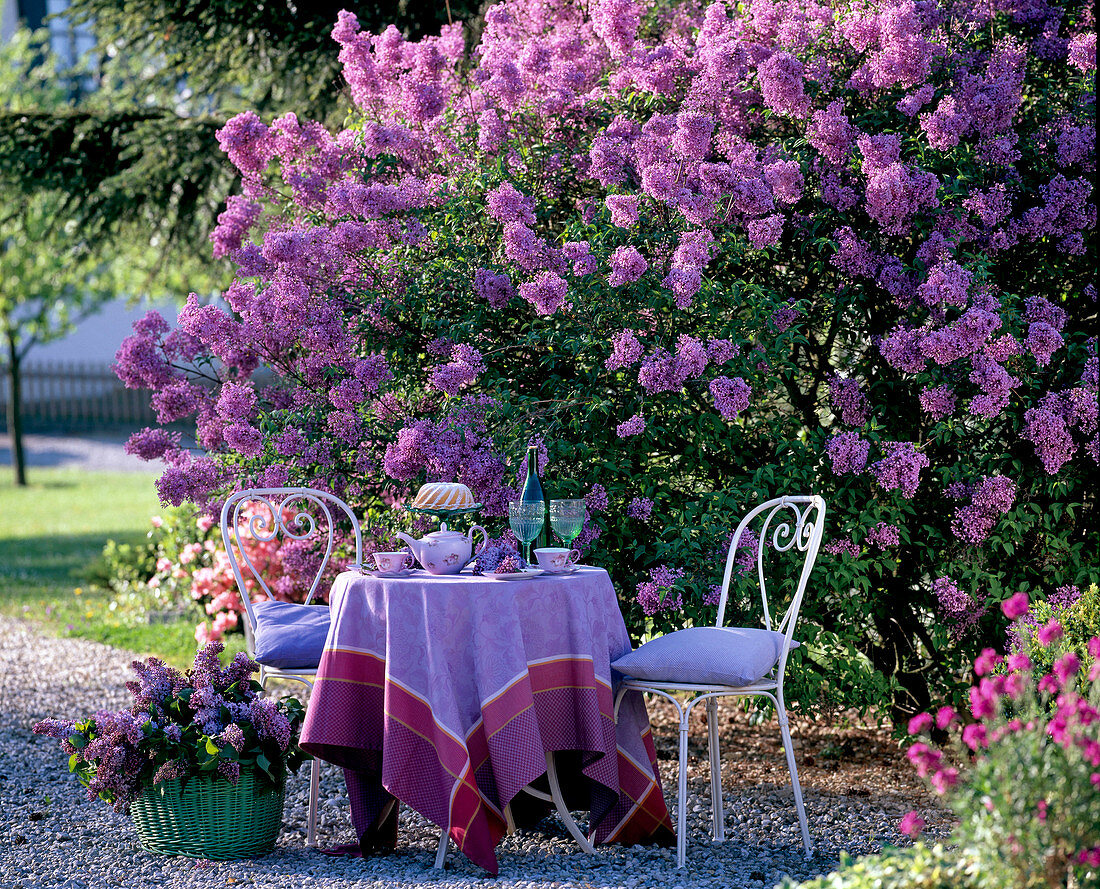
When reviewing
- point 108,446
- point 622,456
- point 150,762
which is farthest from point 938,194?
point 108,446

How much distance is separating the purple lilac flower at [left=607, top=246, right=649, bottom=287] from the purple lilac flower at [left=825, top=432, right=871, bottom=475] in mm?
930

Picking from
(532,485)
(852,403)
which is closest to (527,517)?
(532,485)

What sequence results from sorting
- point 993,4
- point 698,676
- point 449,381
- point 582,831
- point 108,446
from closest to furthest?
1. point 698,676
2. point 582,831
3. point 449,381
4. point 993,4
5. point 108,446

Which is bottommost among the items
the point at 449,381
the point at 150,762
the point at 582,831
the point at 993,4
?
the point at 582,831

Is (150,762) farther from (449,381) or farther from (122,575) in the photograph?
(122,575)

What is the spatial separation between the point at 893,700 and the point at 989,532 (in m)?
0.84

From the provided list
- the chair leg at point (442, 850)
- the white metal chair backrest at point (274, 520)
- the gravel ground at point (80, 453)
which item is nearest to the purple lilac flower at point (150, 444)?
the white metal chair backrest at point (274, 520)

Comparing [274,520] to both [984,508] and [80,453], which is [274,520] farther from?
[80,453]

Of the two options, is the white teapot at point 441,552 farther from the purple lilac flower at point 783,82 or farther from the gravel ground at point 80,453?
the gravel ground at point 80,453

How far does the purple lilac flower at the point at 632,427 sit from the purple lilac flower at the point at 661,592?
0.48 m

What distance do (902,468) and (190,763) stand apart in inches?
99.5

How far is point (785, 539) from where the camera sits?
4.43 metres

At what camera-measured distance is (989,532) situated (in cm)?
441

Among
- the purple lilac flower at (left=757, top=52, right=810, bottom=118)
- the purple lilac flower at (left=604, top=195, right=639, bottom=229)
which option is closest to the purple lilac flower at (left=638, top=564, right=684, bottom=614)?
the purple lilac flower at (left=604, top=195, right=639, bottom=229)
